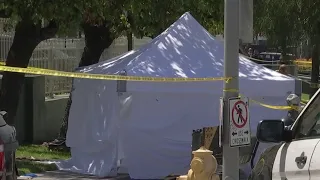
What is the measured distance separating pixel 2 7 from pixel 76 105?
99.8 inches

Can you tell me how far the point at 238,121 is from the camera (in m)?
6.40

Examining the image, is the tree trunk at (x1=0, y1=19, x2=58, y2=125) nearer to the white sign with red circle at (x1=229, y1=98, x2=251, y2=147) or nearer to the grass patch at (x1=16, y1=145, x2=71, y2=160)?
the grass patch at (x1=16, y1=145, x2=71, y2=160)

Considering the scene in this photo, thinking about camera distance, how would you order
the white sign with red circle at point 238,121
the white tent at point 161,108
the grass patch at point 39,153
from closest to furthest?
the white sign with red circle at point 238,121
the white tent at point 161,108
the grass patch at point 39,153

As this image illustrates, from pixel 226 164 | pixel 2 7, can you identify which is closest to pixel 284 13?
pixel 226 164

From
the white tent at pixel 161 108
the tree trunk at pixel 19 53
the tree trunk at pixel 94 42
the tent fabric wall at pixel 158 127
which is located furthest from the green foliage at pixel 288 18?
the tree trunk at pixel 94 42

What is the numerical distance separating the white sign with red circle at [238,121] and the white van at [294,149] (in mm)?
1275

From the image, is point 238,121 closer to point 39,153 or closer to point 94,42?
point 39,153

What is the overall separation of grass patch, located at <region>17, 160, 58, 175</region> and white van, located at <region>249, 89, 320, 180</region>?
790cm

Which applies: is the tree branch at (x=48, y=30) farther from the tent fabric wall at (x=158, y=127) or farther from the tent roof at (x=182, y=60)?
the tent fabric wall at (x=158, y=127)

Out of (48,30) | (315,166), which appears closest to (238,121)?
(315,166)

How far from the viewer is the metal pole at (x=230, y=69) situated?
637 centimetres

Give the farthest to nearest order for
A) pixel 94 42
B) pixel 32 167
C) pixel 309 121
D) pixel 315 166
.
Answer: pixel 94 42
pixel 32 167
pixel 309 121
pixel 315 166

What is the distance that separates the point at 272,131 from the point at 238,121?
60.4 inches

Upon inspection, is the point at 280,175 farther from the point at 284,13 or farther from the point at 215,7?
the point at 215,7
